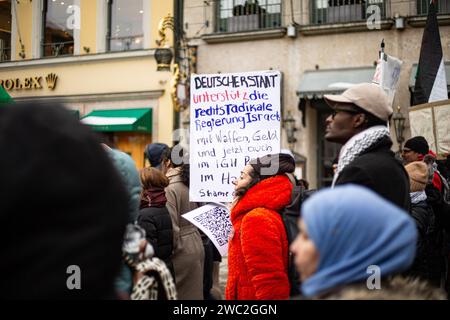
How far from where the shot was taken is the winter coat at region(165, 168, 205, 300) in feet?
15.4

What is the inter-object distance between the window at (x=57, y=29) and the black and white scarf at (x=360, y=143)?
7555 mm

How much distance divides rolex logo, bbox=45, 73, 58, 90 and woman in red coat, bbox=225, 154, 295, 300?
28.2ft

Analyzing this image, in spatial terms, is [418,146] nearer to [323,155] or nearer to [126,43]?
[323,155]

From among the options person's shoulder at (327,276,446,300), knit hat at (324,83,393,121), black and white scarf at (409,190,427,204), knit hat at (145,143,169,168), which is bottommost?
person's shoulder at (327,276,446,300)

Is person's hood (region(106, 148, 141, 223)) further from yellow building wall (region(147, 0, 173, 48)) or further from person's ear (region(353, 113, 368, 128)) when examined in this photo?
yellow building wall (region(147, 0, 173, 48))

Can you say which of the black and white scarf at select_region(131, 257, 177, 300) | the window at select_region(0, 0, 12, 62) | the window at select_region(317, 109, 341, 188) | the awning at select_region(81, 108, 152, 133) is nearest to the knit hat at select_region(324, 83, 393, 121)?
the black and white scarf at select_region(131, 257, 177, 300)

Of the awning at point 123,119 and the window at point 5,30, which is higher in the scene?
the window at point 5,30

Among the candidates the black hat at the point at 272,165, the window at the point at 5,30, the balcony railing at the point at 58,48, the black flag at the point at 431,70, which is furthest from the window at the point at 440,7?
the black hat at the point at 272,165

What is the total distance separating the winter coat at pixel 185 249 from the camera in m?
4.68

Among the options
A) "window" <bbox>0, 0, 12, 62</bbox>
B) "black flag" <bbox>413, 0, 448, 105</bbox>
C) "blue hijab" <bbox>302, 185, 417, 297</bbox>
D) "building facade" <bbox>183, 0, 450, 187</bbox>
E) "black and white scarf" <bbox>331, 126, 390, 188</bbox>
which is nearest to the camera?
"blue hijab" <bbox>302, 185, 417, 297</bbox>

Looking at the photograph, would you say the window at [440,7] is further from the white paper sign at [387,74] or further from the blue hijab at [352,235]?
the blue hijab at [352,235]

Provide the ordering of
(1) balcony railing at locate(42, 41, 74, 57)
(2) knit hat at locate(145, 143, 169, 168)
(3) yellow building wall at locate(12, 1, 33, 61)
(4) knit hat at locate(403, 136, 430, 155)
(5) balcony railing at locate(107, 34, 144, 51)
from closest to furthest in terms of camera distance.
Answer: (4) knit hat at locate(403, 136, 430, 155) → (2) knit hat at locate(145, 143, 169, 168) → (3) yellow building wall at locate(12, 1, 33, 61) → (1) balcony railing at locate(42, 41, 74, 57) → (5) balcony railing at locate(107, 34, 144, 51)

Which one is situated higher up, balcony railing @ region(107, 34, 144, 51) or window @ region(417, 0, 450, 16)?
window @ region(417, 0, 450, 16)

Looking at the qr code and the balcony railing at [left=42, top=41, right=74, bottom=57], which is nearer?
the qr code
